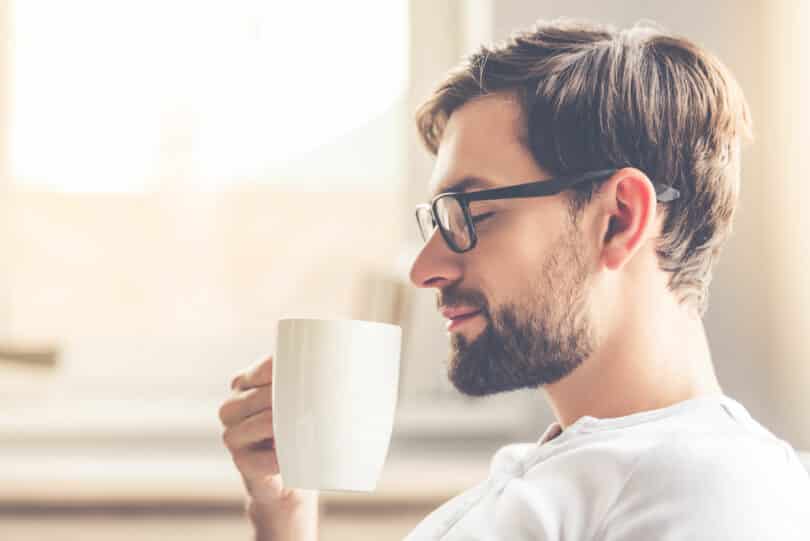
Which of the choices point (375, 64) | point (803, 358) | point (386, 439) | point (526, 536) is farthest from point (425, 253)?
point (375, 64)

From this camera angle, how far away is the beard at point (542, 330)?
0.85 metres

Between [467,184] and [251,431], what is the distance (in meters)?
0.33

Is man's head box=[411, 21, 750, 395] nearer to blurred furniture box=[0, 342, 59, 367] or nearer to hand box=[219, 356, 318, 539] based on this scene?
hand box=[219, 356, 318, 539]

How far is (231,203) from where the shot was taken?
6.08ft

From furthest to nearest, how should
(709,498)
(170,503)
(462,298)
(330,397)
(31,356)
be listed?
1. (31,356)
2. (170,503)
3. (462,298)
4. (330,397)
5. (709,498)

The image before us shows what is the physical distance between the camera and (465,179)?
89 centimetres

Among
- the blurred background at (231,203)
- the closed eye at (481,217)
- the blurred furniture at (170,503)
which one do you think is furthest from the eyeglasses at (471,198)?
the blurred background at (231,203)

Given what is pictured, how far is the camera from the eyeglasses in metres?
0.86

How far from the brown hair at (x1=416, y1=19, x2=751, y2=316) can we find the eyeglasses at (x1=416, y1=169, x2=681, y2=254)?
0.01m

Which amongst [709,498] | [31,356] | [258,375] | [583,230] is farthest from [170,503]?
[709,498]

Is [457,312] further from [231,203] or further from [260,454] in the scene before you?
[231,203]

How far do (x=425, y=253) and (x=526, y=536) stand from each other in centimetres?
30

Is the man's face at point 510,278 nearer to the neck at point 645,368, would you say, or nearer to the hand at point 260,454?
the neck at point 645,368

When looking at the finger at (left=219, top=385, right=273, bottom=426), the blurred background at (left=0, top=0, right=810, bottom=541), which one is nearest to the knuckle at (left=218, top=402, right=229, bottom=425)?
the finger at (left=219, top=385, right=273, bottom=426)
